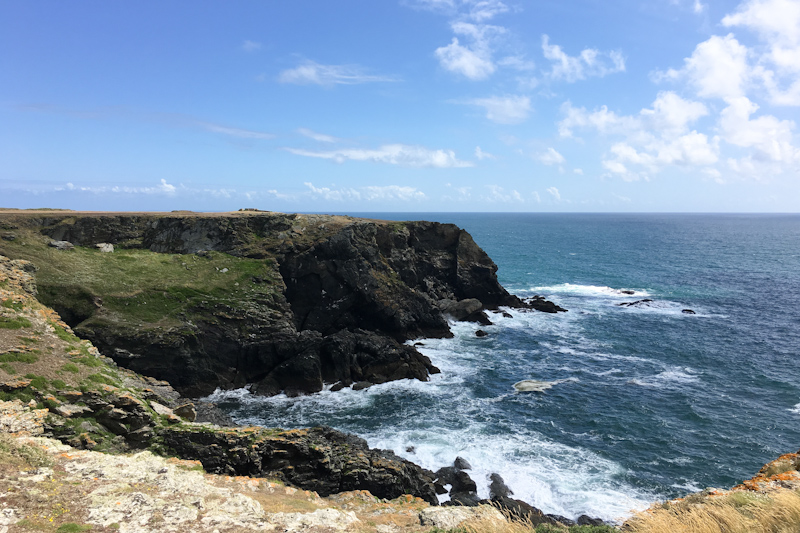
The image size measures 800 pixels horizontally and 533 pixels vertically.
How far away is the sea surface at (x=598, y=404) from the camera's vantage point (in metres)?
26.7

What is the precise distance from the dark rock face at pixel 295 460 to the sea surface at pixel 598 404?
7457 millimetres

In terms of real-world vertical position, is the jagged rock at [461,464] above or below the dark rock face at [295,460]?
below

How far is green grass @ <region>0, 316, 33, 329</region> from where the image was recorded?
2083cm

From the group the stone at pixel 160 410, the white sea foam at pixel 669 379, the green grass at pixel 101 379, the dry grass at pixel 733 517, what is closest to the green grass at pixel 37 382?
the green grass at pixel 101 379

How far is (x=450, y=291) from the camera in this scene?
217 ft

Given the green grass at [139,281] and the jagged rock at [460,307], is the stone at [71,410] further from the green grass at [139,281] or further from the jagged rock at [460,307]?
the jagged rock at [460,307]

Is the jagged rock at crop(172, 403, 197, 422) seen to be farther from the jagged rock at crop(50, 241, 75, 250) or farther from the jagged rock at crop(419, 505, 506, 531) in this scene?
the jagged rock at crop(50, 241, 75, 250)

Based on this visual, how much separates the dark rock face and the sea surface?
7.46 m

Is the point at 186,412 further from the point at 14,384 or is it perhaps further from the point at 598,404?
the point at 598,404

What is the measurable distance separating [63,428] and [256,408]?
1989 cm

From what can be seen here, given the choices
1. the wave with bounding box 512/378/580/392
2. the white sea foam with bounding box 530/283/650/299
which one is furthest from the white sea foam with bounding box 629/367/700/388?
the white sea foam with bounding box 530/283/650/299

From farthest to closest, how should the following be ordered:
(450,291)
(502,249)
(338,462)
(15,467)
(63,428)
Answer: (502,249) → (450,291) → (338,462) → (63,428) → (15,467)

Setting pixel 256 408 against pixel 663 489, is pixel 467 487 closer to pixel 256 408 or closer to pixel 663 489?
pixel 663 489

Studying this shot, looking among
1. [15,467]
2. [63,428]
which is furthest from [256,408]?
[15,467]
